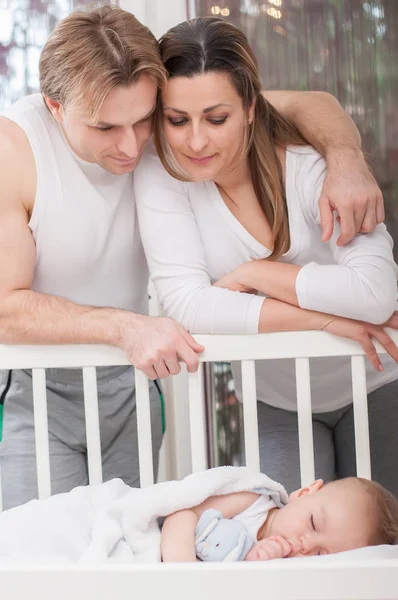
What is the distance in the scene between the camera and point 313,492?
127cm

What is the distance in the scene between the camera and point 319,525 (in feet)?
4.00

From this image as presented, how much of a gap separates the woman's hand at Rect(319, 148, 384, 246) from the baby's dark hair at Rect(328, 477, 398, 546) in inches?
15.8

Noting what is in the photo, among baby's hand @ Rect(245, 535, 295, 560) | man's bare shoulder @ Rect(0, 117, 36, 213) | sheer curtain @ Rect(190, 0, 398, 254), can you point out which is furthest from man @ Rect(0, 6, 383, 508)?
sheer curtain @ Rect(190, 0, 398, 254)

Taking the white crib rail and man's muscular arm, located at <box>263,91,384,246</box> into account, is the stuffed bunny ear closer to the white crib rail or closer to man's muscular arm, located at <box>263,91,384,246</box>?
the white crib rail

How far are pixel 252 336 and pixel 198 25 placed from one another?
53 cm

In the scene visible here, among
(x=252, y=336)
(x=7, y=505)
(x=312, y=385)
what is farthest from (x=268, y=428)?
(x=7, y=505)

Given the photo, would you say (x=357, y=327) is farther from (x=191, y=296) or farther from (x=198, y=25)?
(x=198, y=25)

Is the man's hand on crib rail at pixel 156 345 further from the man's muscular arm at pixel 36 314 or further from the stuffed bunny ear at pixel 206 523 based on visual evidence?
the stuffed bunny ear at pixel 206 523

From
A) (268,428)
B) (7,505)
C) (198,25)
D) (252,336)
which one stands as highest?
(198,25)

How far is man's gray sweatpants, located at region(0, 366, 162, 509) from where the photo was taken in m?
1.57

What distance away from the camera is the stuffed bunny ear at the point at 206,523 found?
121 centimetres

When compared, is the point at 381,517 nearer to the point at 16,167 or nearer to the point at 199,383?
the point at 199,383

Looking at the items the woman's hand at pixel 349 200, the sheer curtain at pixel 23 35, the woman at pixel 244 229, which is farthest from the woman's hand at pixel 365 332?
the sheer curtain at pixel 23 35

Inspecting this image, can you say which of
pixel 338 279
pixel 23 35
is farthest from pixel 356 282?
pixel 23 35
